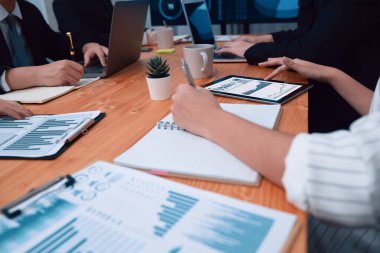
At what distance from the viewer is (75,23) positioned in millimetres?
1649

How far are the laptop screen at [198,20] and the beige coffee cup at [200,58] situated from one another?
0.34 metres

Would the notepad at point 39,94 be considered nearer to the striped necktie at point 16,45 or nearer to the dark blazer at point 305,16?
the striped necktie at point 16,45

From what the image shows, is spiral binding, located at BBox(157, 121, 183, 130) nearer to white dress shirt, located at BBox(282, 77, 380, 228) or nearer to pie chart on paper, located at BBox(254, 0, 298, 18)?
white dress shirt, located at BBox(282, 77, 380, 228)

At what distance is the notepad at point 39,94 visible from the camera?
0.87 m

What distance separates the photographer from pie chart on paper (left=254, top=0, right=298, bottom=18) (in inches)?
74.6

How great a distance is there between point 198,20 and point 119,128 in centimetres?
79

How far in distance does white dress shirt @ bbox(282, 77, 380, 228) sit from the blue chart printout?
35cm

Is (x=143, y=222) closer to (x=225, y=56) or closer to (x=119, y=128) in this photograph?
(x=119, y=128)

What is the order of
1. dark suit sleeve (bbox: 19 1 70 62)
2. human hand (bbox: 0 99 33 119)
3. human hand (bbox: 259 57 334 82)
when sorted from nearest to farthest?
human hand (bbox: 0 99 33 119), human hand (bbox: 259 57 334 82), dark suit sleeve (bbox: 19 1 70 62)

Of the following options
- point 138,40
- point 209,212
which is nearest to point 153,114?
point 209,212

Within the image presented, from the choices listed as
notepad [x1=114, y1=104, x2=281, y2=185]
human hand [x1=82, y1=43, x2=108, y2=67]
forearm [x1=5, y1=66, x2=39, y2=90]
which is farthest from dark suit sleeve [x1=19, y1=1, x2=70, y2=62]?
notepad [x1=114, y1=104, x2=281, y2=185]

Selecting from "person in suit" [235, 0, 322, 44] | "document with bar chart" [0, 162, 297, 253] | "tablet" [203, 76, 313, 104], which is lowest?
"document with bar chart" [0, 162, 297, 253]

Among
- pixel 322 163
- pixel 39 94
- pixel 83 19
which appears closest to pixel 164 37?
pixel 83 19

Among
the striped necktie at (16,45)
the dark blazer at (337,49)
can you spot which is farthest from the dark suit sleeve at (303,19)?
the striped necktie at (16,45)
